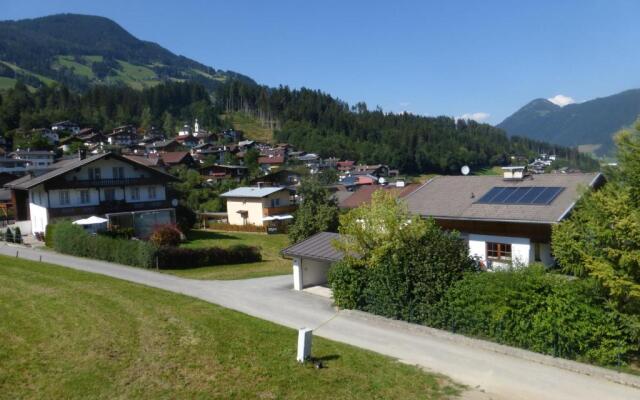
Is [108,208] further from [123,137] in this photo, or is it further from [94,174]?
[123,137]

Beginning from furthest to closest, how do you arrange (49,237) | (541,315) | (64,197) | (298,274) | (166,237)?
(64,197) < (166,237) < (49,237) < (298,274) < (541,315)

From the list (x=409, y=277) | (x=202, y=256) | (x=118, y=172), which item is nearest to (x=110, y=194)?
(x=118, y=172)

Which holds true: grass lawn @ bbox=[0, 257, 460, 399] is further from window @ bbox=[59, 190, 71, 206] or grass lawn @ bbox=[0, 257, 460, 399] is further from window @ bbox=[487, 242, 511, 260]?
window @ bbox=[59, 190, 71, 206]

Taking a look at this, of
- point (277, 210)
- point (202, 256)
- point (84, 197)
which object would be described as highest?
point (84, 197)

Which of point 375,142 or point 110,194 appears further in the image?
point 375,142

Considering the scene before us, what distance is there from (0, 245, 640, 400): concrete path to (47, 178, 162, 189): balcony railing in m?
15.4

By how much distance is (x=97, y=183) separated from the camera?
140 ft

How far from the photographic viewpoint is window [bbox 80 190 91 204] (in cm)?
4203

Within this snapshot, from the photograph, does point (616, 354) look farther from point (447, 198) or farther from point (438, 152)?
point (438, 152)

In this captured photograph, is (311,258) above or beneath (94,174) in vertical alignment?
beneath

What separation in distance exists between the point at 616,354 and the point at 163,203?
39839mm

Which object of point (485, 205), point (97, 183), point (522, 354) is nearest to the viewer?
point (522, 354)

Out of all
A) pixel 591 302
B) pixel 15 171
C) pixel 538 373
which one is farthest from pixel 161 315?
pixel 15 171

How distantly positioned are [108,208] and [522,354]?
36608 mm
